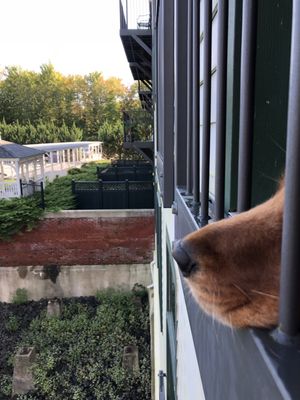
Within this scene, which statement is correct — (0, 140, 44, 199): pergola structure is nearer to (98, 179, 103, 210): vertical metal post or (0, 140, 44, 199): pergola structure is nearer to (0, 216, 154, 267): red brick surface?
(0, 216, 154, 267): red brick surface

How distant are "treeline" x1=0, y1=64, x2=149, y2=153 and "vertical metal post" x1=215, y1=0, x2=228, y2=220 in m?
50.4

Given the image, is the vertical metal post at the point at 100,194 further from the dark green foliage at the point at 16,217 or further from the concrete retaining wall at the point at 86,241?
the dark green foliage at the point at 16,217

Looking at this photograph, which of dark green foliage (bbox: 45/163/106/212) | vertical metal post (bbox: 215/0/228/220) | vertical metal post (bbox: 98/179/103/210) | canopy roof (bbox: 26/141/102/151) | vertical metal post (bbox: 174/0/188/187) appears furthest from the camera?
canopy roof (bbox: 26/141/102/151)

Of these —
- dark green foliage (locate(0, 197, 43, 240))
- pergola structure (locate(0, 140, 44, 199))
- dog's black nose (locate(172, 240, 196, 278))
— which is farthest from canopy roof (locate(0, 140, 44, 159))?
dog's black nose (locate(172, 240, 196, 278))

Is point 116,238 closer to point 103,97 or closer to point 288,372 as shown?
point 288,372

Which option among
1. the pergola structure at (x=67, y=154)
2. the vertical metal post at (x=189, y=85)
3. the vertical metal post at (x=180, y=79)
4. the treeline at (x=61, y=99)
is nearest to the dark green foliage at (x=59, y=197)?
the pergola structure at (x=67, y=154)

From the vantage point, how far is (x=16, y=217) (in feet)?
40.4

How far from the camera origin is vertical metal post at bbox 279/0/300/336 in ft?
1.85

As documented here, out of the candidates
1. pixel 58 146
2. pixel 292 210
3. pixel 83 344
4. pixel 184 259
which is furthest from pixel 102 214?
pixel 58 146

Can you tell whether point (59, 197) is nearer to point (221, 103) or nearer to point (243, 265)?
point (221, 103)

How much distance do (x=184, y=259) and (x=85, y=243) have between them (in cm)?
1220

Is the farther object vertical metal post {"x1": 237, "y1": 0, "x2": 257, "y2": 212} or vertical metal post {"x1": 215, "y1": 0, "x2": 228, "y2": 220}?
vertical metal post {"x1": 215, "y1": 0, "x2": 228, "y2": 220}

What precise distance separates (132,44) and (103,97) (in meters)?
45.2

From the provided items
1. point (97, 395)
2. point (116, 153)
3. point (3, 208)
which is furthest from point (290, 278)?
point (116, 153)
